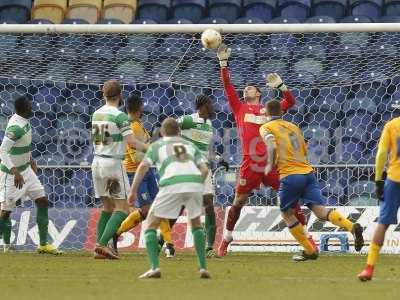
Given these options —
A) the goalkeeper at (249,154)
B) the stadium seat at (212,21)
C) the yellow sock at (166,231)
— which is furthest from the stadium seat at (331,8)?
the yellow sock at (166,231)

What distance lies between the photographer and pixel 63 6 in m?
21.7

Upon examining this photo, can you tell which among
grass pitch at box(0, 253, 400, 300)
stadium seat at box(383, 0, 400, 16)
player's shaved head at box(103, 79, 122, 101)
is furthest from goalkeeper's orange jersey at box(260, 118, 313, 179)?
stadium seat at box(383, 0, 400, 16)

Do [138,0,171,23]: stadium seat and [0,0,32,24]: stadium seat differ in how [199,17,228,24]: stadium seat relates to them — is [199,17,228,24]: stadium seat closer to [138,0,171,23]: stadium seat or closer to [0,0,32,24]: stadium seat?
[138,0,171,23]: stadium seat

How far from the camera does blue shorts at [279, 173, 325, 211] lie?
1395 cm

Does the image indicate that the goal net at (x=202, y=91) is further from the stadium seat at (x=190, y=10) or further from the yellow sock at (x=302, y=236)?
the stadium seat at (x=190, y=10)

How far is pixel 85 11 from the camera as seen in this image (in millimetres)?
21609

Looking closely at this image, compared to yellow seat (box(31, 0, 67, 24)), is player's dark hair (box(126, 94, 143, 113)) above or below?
below

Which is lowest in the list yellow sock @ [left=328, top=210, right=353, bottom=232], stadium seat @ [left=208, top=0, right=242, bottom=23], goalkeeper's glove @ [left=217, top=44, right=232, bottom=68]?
yellow sock @ [left=328, top=210, right=353, bottom=232]

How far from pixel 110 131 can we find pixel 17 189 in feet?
6.41

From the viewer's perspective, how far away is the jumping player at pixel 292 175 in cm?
1393

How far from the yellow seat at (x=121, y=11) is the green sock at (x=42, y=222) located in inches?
261

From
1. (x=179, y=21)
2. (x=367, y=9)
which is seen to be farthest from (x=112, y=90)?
(x=367, y=9)

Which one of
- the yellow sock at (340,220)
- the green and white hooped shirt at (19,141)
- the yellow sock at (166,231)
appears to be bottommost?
the yellow sock at (166,231)

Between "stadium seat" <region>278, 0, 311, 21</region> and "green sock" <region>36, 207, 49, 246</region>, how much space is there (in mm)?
7230
